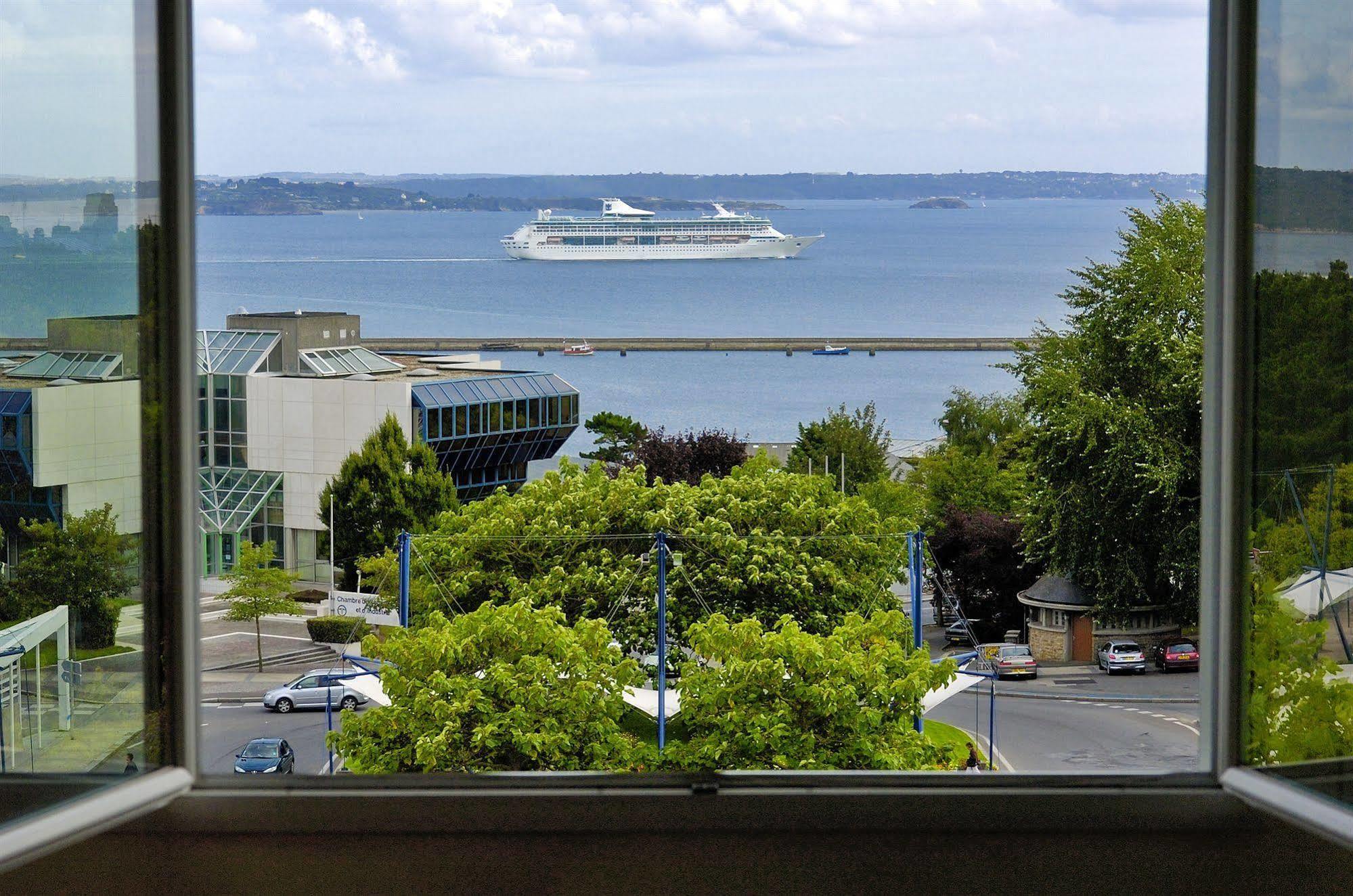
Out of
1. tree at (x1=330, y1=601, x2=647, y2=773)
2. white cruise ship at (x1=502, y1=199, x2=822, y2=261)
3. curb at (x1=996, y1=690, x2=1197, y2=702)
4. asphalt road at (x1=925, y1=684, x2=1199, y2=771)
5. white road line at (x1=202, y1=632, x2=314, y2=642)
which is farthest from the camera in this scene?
white cruise ship at (x1=502, y1=199, x2=822, y2=261)

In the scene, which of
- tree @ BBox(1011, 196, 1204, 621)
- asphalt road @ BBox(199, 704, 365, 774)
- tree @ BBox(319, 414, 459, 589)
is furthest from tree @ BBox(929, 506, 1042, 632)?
asphalt road @ BBox(199, 704, 365, 774)

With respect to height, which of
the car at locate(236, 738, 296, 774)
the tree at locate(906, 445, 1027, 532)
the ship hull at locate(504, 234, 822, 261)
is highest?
the ship hull at locate(504, 234, 822, 261)

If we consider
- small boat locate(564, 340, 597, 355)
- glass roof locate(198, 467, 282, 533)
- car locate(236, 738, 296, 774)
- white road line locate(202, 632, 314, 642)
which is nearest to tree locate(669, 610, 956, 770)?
car locate(236, 738, 296, 774)

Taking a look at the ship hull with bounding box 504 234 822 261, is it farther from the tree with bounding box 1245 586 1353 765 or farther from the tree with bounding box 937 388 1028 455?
the tree with bounding box 1245 586 1353 765

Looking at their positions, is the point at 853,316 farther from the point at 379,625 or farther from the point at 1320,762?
the point at 1320,762

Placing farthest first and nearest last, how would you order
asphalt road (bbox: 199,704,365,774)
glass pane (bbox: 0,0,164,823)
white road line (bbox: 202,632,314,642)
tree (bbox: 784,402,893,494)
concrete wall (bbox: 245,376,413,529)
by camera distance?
concrete wall (bbox: 245,376,413,529) → tree (bbox: 784,402,893,494) → white road line (bbox: 202,632,314,642) → asphalt road (bbox: 199,704,365,774) → glass pane (bbox: 0,0,164,823)

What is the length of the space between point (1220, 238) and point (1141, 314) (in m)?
14.0

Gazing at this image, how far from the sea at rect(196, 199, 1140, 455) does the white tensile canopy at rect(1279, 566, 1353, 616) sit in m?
32.8

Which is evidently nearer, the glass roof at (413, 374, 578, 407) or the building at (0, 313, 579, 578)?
the glass roof at (413, 374, 578, 407)

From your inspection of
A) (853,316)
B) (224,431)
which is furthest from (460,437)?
(853,316)

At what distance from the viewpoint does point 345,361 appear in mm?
23766

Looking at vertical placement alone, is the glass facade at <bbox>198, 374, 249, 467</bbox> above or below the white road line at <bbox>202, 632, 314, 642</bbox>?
above

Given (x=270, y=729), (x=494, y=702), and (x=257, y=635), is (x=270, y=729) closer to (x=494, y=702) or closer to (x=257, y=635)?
(x=257, y=635)

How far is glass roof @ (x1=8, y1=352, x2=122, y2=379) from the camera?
1.01 meters
